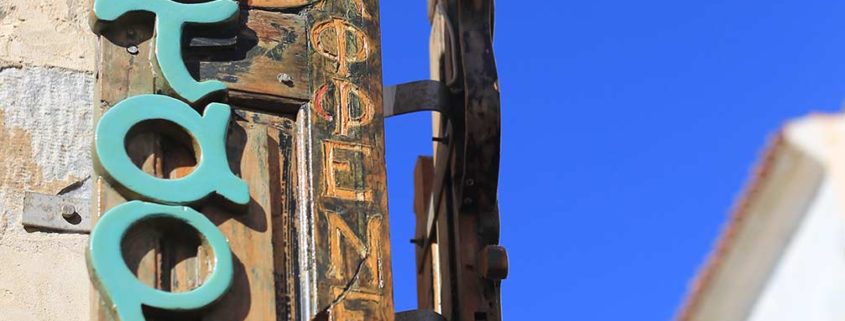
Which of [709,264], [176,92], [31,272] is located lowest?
[709,264]

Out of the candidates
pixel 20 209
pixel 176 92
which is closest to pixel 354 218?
pixel 176 92

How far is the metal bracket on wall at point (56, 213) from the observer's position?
8.33 m

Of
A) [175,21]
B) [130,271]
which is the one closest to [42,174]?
[175,21]

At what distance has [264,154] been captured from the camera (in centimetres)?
801

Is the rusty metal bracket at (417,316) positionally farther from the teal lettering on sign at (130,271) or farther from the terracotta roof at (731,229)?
the terracotta roof at (731,229)

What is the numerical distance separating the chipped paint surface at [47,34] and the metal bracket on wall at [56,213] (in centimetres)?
68

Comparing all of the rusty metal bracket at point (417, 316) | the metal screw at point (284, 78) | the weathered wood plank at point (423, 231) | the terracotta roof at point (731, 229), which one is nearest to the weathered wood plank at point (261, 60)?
the metal screw at point (284, 78)

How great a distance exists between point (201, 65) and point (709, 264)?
132 inches

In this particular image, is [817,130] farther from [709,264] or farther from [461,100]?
[461,100]

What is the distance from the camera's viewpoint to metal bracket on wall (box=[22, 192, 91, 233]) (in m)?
8.33

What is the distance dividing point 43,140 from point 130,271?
4.15 ft

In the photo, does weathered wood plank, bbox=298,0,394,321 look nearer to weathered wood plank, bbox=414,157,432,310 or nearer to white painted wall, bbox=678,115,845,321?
weathered wood plank, bbox=414,157,432,310

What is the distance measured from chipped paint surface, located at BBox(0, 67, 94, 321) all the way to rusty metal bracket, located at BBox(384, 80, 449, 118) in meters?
1.25

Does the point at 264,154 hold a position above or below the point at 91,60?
below
